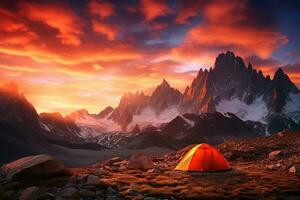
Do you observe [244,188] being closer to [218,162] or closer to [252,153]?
[218,162]

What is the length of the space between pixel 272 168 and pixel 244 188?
10455mm

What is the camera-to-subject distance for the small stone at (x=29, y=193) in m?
21.9

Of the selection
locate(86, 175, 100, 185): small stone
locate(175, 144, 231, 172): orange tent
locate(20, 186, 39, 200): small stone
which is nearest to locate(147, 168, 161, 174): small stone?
locate(175, 144, 231, 172): orange tent

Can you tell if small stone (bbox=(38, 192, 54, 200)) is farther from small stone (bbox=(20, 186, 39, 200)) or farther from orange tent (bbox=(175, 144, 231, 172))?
orange tent (bbox=(175, 144, 231, 172))

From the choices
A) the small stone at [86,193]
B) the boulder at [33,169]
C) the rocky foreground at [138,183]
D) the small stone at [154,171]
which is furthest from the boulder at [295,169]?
the boulder at [33,169]

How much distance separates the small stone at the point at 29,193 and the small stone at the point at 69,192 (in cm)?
160

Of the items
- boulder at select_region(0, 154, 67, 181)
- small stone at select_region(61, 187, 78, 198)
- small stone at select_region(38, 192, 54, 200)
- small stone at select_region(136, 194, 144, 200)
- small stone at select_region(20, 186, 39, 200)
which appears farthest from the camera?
boulder at select_region(0, 154, 67, 181)

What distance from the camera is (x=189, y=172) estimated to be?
105ft

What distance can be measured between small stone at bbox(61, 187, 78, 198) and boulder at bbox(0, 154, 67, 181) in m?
3.50

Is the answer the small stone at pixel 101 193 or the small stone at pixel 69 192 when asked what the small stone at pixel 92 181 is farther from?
the small stone at pixel 69 192

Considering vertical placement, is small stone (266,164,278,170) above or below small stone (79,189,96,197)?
above

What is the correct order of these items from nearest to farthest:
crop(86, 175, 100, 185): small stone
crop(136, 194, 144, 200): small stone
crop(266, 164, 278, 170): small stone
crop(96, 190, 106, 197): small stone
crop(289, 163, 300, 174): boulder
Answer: crop(136, 194, 144, 200): small stone < crop(96, 190, 106, 197): small stone < crop(86, 175, 100, 185): small stone < crop(289, 163, 300, 174): boulder < crop(266, 164, 278, 170): small stone

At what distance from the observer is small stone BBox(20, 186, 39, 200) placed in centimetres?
2194

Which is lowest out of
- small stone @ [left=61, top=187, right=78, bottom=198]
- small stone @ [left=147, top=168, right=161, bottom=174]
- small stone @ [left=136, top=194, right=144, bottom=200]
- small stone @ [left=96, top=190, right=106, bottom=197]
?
small stone @ [left=136, top=194, right=144, bottom=200]
